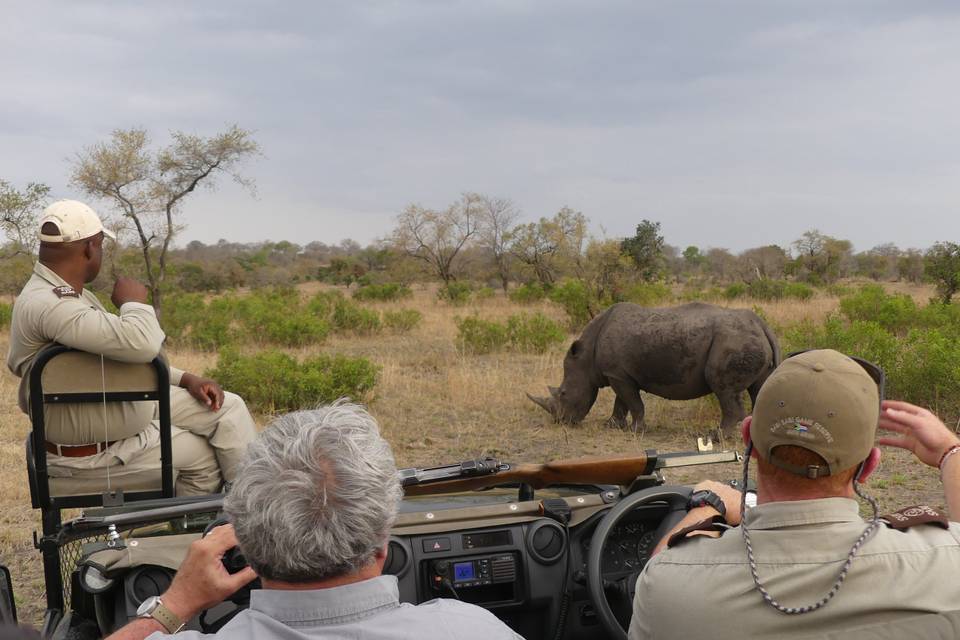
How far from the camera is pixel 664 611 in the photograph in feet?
6.90

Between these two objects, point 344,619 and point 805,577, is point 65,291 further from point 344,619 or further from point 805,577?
point 805,577

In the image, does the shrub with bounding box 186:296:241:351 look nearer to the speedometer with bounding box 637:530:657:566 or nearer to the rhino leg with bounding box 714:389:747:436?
the rhino leg with bounding box 714:389:747:436

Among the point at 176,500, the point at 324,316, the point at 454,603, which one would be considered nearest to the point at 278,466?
the point at 454,603

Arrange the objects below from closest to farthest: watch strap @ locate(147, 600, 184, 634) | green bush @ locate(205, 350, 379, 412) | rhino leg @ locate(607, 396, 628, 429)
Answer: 1. watch strap @ locate(147, 600, 184, 634)
2. rhino leg @ locate(607, 396, 628, 429)
3. green bush @ locate(205, 350, 379, 412)

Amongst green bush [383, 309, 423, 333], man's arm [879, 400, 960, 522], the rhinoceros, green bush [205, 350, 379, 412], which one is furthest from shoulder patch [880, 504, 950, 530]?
green bush [383, 309, 423, 333]

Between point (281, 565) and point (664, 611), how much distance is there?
92cm

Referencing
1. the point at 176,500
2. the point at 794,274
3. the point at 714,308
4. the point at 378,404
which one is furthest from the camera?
the point at 794,274

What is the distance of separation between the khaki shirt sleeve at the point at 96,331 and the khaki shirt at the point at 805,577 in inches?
101

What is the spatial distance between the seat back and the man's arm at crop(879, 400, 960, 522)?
284 centimetres

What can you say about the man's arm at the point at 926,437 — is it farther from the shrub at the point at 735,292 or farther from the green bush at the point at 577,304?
the shrub at the point at 735,292

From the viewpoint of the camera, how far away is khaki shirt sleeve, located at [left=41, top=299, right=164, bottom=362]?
3.74 metres

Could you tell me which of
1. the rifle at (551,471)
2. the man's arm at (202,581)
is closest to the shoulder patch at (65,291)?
the rifle at (551,471)

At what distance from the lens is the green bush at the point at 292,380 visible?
988 centimetres

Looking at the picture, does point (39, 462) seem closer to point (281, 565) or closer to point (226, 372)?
point (281, 565)
